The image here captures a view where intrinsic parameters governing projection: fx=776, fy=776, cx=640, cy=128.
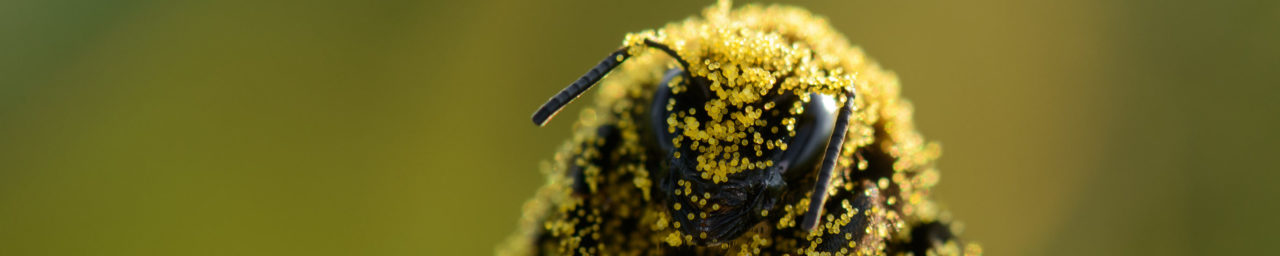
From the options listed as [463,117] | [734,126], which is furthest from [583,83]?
[463,117]

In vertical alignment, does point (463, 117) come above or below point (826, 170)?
above

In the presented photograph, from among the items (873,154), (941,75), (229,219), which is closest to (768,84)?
(873,154)

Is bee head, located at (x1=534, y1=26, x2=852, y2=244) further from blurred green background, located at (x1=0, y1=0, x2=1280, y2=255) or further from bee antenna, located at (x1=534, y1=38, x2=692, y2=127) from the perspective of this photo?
blurred green background, located at (x1=0, y1=0, x2=1280, y2=255)

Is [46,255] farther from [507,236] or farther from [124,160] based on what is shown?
[507,236]

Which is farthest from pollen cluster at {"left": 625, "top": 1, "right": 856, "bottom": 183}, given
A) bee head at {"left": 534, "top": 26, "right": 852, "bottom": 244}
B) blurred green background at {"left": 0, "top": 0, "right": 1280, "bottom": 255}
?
blurred green background at {"left": 0, "top": 0, "right": 1280, "bottom": 255}

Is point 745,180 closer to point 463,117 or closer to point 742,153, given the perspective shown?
point 742,153

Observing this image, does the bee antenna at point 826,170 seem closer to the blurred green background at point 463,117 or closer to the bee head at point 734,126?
the bee head at point 734,126

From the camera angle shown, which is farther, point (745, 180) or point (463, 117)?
point (463, 117)
